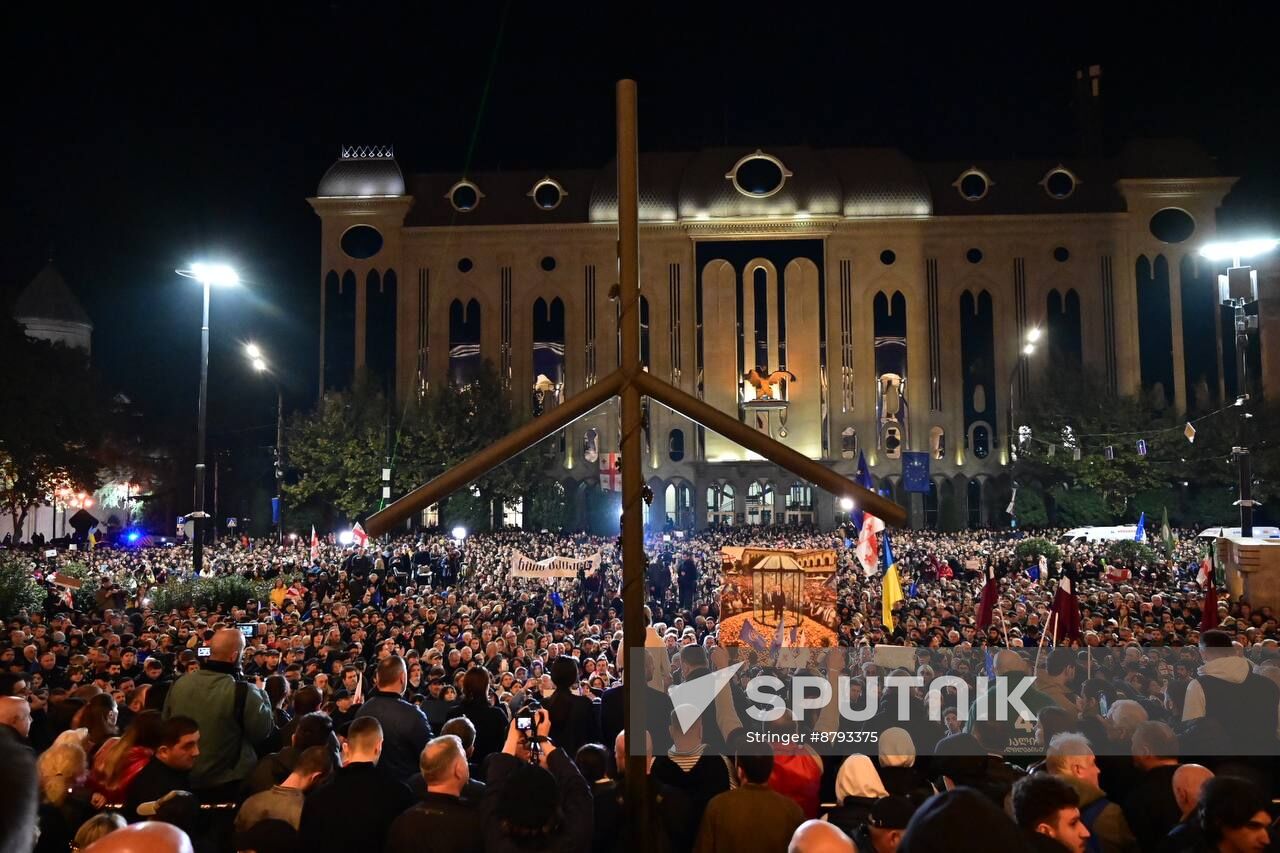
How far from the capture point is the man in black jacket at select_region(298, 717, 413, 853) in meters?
4.34

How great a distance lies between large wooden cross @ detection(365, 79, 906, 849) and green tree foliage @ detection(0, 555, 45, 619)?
1897 centimetres

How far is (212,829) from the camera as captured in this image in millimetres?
5023

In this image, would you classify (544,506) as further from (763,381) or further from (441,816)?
(441,816)

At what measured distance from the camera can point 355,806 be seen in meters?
4.39

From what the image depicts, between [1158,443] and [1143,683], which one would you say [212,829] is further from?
[1158,443]

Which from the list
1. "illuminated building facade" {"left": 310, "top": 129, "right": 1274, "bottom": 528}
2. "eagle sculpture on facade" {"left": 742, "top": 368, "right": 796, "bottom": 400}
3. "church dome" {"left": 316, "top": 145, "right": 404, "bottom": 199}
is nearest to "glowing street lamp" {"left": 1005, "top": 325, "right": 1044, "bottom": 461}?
"illuminated building facade" {"left": 310, "top": 129, "right": 1274, "bottom": 528}

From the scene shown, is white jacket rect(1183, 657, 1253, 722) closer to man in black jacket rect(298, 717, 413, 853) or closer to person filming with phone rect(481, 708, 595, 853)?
person filming with phone rect(481, 708, 595, 853)

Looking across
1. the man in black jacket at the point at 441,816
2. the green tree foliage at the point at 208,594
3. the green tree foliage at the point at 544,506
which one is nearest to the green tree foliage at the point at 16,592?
the green tree foliage at the point at 208,594

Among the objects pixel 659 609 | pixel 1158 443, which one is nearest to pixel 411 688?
pixel 659 609

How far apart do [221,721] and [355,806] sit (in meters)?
1.71

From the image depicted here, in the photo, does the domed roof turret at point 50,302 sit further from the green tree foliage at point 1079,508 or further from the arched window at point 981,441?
the green tree foliage at point 1079,508

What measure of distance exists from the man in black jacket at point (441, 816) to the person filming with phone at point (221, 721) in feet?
6.13

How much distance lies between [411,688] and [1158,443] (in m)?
47.6

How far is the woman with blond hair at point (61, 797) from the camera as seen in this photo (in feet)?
15.3
